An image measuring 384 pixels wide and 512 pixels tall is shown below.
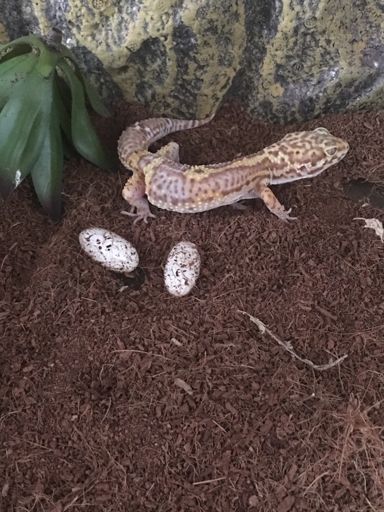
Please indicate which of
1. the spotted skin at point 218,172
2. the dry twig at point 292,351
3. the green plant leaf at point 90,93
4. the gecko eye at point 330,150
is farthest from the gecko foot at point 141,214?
the gecko eye at point 330,150

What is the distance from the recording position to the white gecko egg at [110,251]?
7.55 feet

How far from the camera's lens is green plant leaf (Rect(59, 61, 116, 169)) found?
2275mm

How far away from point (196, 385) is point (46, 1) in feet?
5.28

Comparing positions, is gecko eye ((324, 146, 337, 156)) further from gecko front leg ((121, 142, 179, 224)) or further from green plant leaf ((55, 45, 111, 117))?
green plant leaf ((55, 45, 111, 117))

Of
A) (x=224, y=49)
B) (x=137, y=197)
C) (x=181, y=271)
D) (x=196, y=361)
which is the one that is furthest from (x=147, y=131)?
(x=196, y=361)

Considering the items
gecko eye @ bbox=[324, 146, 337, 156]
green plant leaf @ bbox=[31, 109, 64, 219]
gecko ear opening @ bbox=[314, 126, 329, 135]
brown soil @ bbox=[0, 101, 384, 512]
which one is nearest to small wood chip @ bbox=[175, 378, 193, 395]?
brown soil @ bbox=[0, 101, 384, 512]

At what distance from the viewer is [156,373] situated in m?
2.14

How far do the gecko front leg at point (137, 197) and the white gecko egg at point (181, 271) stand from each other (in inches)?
10.9

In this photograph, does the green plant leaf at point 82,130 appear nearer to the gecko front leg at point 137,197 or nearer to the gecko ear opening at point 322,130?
the gecko front leg at point 137,197

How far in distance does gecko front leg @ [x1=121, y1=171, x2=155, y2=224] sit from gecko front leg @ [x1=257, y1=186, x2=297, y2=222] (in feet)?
1.54

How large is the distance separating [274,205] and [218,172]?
0.26 m

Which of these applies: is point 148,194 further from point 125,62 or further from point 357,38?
point 357,38

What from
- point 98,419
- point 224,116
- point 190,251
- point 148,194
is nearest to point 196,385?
point 98,419

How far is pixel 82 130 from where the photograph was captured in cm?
239
